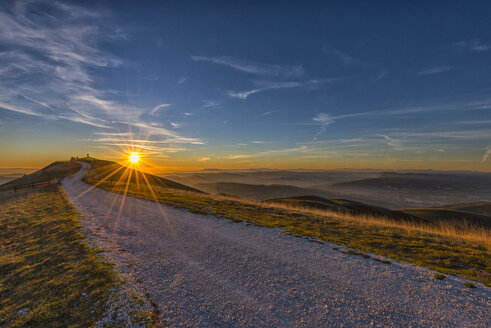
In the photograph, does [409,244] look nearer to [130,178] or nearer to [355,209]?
[355,209]

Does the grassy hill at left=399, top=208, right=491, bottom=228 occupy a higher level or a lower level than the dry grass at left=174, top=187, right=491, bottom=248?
lower

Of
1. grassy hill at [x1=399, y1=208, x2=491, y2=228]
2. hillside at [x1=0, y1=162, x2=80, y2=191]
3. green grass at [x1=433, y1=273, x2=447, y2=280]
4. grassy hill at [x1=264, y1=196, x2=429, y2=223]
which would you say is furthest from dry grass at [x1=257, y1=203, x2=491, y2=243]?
hillside at [x1=0, y1=162, x2=80, y2=191]

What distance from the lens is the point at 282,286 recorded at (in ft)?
22.4

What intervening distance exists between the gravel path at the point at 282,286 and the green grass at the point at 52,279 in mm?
992

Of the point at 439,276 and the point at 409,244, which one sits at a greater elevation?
the point at 439,276

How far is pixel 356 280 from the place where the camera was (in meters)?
7.23

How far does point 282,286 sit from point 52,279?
8.83 metres

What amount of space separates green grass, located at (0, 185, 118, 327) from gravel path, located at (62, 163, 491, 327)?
0.99 metres

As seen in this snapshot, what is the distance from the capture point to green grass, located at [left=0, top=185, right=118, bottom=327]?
5.66 meters

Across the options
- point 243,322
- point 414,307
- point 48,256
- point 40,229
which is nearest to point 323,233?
point 414,307

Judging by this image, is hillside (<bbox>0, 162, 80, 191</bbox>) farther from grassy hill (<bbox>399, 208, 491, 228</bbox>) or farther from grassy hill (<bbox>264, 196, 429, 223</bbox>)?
grassy hill (<bbox>399, 208, 491, 228</bbox>)

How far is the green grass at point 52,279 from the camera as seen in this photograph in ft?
18.6

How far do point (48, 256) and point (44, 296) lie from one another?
14.6ft

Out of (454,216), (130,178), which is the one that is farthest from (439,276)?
(130,178)
